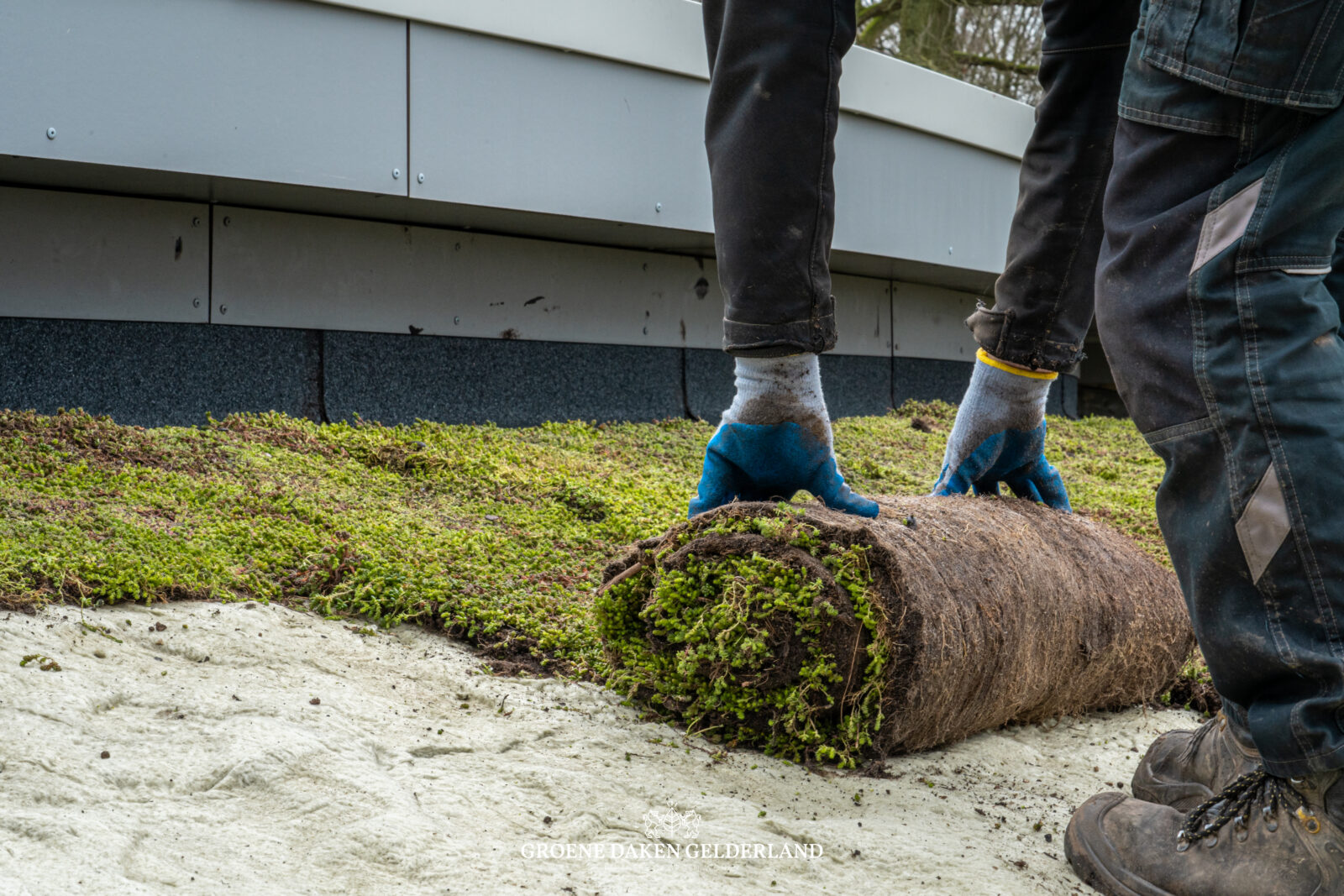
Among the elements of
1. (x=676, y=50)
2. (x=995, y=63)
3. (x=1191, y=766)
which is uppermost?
(x=995, y=63)

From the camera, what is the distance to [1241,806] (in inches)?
53.6

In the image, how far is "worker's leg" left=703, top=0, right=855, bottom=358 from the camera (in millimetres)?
1696

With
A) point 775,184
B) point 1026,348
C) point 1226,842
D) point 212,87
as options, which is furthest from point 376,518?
point 1226,842

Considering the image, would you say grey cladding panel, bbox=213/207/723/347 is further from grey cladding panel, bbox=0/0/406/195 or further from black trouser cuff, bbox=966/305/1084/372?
black trouser cuff, bbox=966/305/1084/372

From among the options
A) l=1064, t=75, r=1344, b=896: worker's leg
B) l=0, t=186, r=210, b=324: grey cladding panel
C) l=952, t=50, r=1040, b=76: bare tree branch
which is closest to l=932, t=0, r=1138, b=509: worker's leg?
l=1064, t=75, r=1344, b=896: worker's leg

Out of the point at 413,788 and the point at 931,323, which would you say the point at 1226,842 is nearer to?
the point at 413,788

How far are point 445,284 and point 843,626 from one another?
2.91 meters

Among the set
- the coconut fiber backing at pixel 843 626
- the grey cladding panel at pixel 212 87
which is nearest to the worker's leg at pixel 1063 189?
the coconut fiber backing at pixel 843 626

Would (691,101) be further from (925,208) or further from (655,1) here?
(925,208)

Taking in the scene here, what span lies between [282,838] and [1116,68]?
7.05 ft

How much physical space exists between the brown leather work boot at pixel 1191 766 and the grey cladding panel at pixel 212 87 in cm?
301

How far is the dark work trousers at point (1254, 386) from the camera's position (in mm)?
1192

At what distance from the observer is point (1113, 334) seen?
1363 mm

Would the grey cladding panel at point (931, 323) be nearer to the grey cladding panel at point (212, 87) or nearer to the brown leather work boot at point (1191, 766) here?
the grey cladding panel at point (212, 87)
